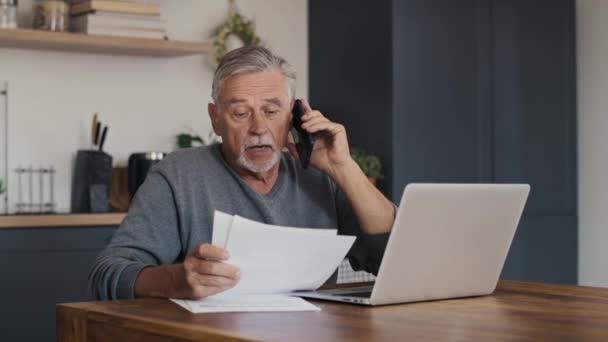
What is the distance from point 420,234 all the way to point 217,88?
0.75m

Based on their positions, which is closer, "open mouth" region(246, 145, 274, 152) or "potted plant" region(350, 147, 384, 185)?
"open mouth" region(246, 145, 274, 152)

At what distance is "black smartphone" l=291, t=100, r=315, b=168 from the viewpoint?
2.34 metres

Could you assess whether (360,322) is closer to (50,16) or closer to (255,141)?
(255,141)

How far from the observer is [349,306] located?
177cm

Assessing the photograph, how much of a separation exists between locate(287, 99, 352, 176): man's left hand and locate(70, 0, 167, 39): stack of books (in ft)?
6.53

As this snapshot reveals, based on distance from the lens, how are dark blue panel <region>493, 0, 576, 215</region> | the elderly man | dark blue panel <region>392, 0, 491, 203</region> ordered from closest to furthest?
the elderly man
dark blue panel <region>392, 0, 491, 203</region>
dark blue panel <region>493, 0, 576, 215</region>

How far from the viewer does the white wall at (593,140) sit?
503 centimetres

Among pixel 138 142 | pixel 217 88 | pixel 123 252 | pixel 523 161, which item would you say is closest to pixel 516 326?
pixel 123 252

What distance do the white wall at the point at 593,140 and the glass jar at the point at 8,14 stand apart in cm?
278

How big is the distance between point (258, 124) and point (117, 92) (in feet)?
7.57

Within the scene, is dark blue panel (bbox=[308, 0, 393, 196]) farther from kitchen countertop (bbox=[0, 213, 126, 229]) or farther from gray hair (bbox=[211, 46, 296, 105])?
gray hair (bbox=[211, 46, 296, 105])

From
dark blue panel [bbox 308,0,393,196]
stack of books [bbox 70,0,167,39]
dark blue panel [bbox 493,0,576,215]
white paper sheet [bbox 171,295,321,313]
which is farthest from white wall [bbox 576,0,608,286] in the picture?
white paper sheet [bbox 171,295,321,313]

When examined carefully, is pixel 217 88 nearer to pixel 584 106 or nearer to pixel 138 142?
pixel 138 142

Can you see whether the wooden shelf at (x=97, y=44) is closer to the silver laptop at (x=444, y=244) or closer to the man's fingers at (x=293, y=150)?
the man's fingers at (x=293, y=150)
